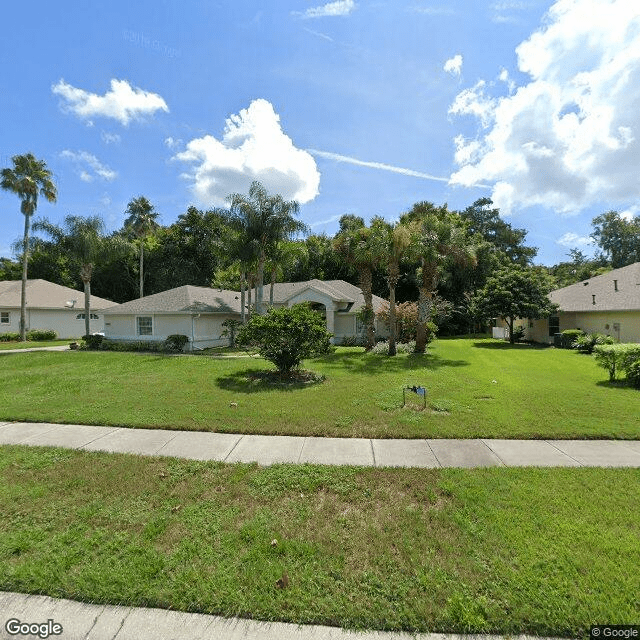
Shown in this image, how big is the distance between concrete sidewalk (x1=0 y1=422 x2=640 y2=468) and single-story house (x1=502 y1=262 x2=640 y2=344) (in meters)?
20.3

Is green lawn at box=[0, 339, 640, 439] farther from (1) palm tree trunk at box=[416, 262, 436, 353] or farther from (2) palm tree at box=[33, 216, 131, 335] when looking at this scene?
(2) palm tree at box=[33, 216, 131, 335]

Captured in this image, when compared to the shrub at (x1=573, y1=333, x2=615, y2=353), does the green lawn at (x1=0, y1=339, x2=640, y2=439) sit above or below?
below

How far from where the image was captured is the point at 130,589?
300cm

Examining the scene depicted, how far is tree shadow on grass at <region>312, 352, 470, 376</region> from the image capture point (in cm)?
1426

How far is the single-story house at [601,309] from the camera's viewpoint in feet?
71.0

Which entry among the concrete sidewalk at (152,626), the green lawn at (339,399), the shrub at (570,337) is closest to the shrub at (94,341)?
the green lawn at (339,399)

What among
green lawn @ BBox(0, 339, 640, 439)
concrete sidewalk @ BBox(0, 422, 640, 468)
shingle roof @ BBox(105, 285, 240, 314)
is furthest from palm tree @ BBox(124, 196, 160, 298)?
concrete sidewalk @ BBox(0, 422, 640, 468)

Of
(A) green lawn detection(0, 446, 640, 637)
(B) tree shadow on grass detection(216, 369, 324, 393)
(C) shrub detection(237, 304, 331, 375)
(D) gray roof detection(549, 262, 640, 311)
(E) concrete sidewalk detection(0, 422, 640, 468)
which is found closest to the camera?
(A) green lawn detection(0, 446, 640, 637)

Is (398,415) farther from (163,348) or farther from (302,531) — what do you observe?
(163,348)

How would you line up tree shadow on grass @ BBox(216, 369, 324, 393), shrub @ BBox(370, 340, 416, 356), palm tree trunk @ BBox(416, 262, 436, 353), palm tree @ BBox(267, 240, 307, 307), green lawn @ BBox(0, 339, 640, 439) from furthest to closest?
palm tree @ BBox(267, 240, 307, 307), shrub @ BBox(370, 340, 416, 356), palm tree trunk @ BBox(416, 262, 436, 353), tree shadow on grass @ BBox(216, 369, 324, 393), green lawn @ BBox(0, 339, 640, 439)

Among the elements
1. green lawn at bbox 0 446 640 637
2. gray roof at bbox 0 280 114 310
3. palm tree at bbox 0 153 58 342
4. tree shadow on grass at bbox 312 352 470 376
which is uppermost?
palm tree at bbox 0 153 58 342

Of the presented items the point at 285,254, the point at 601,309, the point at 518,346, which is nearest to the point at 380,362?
the point at 285,254

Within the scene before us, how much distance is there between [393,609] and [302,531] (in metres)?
1.24

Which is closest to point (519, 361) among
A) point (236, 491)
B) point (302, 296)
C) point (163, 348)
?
point (302, 296)
